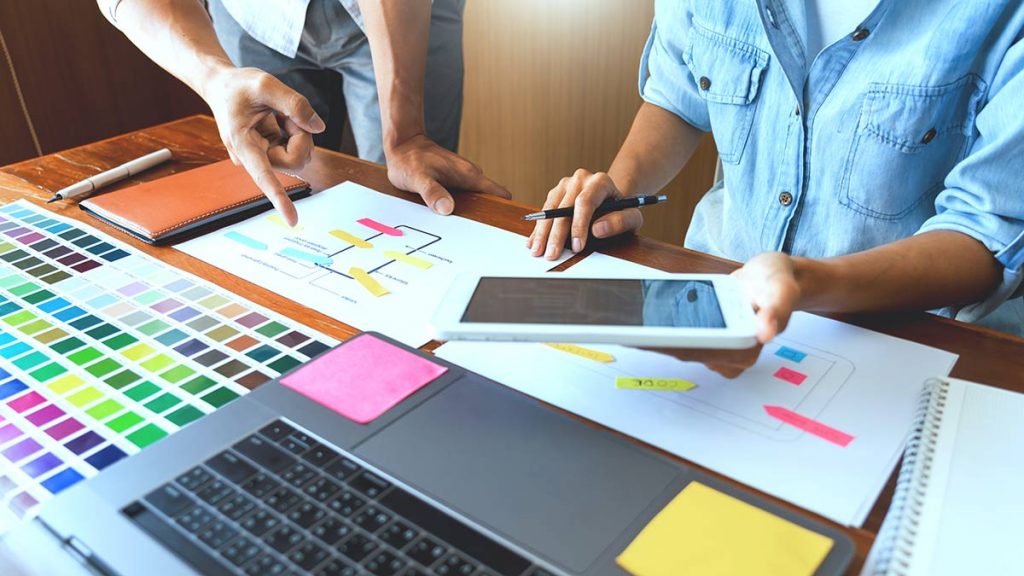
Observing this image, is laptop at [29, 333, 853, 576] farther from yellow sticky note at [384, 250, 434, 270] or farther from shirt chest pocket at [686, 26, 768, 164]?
shirt chest pocket at [686, 26, 768, 164]

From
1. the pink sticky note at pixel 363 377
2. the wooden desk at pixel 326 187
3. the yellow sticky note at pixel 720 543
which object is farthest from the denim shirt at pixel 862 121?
the pink sticky note at pixel 363 377

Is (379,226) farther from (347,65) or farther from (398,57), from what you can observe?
(347,65)

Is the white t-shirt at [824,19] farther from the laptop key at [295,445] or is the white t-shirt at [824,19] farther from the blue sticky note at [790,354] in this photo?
the laptop key at [295,445]

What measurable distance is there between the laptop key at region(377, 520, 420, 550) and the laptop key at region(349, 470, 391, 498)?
32 mm

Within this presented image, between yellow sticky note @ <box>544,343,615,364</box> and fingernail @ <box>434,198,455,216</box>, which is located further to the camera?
fingernail @ <box>434,198,455,216</box>

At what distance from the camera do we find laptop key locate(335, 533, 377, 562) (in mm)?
445

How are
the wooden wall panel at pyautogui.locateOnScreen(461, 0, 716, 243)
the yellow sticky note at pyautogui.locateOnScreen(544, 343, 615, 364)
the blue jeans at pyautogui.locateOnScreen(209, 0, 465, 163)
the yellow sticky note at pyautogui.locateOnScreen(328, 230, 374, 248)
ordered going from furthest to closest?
the wooden wall panel at pyautogui.locateOnScreen(461, 0, 716, 243), the blue jeans at pyautogui.locateOnScreen(209, 0, 465, 163), the yellow sticky note at pyautogui.locateOnScreen(328, 230, 374, 248), the yellow sticky note at pyautogui.locateOnScreen(544, 343, 615, 364)

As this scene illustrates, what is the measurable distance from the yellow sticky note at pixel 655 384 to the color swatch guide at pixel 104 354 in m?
0.27

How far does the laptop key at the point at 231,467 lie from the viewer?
50 centimetres

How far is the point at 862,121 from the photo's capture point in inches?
33.3

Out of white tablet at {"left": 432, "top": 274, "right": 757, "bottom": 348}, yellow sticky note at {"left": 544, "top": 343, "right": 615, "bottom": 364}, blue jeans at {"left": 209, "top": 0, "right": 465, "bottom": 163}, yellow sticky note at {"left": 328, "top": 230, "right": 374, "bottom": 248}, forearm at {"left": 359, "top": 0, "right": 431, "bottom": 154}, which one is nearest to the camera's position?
white tablet at {"left": 432, "top": 274, "right": 757, "bottom": 348}

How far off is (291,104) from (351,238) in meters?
0.17

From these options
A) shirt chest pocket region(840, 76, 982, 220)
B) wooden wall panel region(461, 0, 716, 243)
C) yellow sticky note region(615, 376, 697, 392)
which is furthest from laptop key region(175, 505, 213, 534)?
wooden wall panel region(461, 0, 716, 243)

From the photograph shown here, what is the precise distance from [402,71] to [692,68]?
1.46 feet
